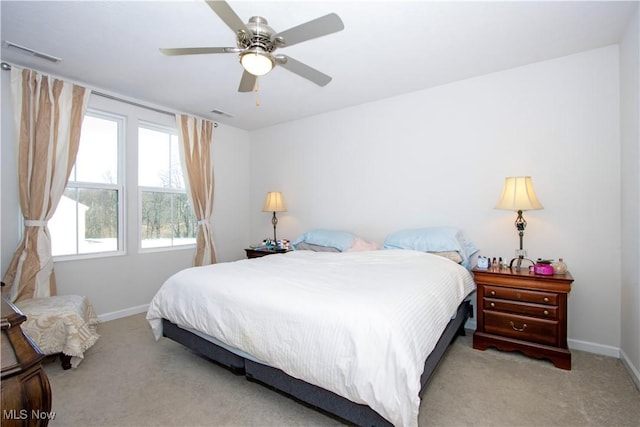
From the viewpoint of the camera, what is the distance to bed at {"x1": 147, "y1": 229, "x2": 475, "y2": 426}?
1.38 meters

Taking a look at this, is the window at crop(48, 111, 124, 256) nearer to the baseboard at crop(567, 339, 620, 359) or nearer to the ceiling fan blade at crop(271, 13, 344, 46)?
the ceiling fan blade at crop(271, 13, 344, 46)

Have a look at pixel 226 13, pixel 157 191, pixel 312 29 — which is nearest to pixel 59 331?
pixel 157 191

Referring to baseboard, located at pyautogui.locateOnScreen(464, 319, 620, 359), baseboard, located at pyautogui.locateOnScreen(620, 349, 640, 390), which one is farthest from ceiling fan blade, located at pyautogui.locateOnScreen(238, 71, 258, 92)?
baseboard, located at pyautogui.locateOnScreen(464, 319, 620, 359)

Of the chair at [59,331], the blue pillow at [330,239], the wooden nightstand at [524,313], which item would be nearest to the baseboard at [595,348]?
the wooden nightstand at [524,313]

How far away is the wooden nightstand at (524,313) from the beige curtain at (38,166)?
3.99 m

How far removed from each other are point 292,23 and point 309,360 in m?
2.23

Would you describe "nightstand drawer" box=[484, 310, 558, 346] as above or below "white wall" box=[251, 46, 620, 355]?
below

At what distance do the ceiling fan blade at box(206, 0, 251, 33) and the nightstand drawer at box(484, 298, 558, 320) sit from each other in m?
2.72

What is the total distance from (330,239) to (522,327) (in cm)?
204

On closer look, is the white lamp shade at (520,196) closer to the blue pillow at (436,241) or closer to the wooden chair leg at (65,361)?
the blue pillow at (436,241)

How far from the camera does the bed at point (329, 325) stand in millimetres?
1377

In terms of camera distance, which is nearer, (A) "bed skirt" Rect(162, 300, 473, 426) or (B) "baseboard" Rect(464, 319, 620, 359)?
(A) "bed skirt" Rect(162, 300, 473, 426)

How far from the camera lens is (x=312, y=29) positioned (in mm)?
1719

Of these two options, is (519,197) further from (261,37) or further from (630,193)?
(261,37)
